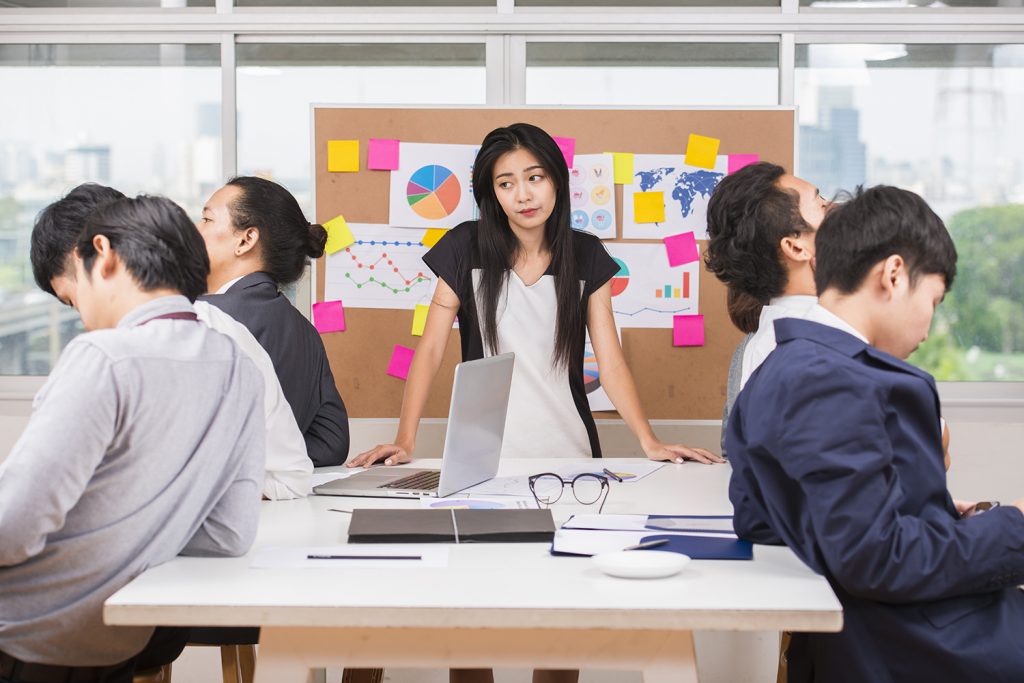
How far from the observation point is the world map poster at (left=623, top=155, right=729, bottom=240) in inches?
135

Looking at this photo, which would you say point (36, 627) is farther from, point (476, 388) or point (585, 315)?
point (585, 315)

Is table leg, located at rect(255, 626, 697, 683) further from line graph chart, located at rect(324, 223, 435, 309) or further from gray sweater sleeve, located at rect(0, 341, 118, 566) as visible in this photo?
line graph chart, located at rect(324, 223, 435, 309)

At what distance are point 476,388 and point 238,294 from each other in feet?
1.91

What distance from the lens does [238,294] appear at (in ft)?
7.41

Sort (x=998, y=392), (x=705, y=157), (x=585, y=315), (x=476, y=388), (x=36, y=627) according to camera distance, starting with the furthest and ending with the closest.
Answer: (x=998, y=392), (x=705, y=157), (x=585, y=315), (x=476, y=388), (x=36, y=627)

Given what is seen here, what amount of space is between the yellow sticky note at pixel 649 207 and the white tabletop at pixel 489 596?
1.96 m

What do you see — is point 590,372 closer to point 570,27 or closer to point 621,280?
point 621,280

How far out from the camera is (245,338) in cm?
207

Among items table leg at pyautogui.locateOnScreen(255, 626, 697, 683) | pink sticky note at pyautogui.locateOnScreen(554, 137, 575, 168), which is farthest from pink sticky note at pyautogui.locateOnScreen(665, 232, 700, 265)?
table leg at pyautogui.locateOnScreen(255, 626, 697, 683)

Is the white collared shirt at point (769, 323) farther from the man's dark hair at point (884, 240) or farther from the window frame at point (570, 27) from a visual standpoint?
the window frame at point (570, 27)

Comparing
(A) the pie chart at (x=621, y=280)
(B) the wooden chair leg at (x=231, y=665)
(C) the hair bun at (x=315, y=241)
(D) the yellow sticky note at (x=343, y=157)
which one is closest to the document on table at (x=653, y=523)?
(B) the wooden chair leg at (x=231, y=665)

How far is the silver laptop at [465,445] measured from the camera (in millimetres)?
2057

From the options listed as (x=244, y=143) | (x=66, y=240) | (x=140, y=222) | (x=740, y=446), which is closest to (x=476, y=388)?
(x=740, y=446)

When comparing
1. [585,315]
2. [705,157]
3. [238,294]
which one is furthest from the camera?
[705,157]
